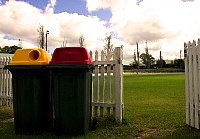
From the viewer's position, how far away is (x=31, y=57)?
5668 mm

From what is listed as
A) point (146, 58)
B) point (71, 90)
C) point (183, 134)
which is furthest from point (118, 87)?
point (146, 58)

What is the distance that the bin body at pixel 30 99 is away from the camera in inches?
215

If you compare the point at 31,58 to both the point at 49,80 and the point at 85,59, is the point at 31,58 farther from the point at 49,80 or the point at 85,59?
the point at 85,59

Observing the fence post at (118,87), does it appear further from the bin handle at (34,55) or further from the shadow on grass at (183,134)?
the bin handle at (34,55)

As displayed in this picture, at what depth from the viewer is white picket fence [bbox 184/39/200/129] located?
549 centimetres

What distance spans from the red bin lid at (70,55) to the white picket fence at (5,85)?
14.2 ft

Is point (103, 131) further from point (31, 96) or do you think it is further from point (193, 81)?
point (193, 81)

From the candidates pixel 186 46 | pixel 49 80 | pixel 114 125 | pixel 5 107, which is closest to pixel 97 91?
pixel 114 125

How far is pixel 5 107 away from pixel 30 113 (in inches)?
153

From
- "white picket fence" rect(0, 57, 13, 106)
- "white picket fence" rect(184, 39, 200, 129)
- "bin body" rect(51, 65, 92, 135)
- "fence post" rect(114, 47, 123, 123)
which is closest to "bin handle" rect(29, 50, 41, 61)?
"bin body" rect(51, 65, 92, 135)

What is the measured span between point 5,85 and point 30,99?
4.20m

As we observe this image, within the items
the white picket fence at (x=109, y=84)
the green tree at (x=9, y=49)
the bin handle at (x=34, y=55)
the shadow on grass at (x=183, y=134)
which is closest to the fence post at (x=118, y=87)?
the white picket fence at (x=109, y=84)

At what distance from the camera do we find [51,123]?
5.64m

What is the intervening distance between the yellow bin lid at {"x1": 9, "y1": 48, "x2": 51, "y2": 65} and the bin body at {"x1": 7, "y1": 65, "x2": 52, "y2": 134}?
Result: 4.6 inches
